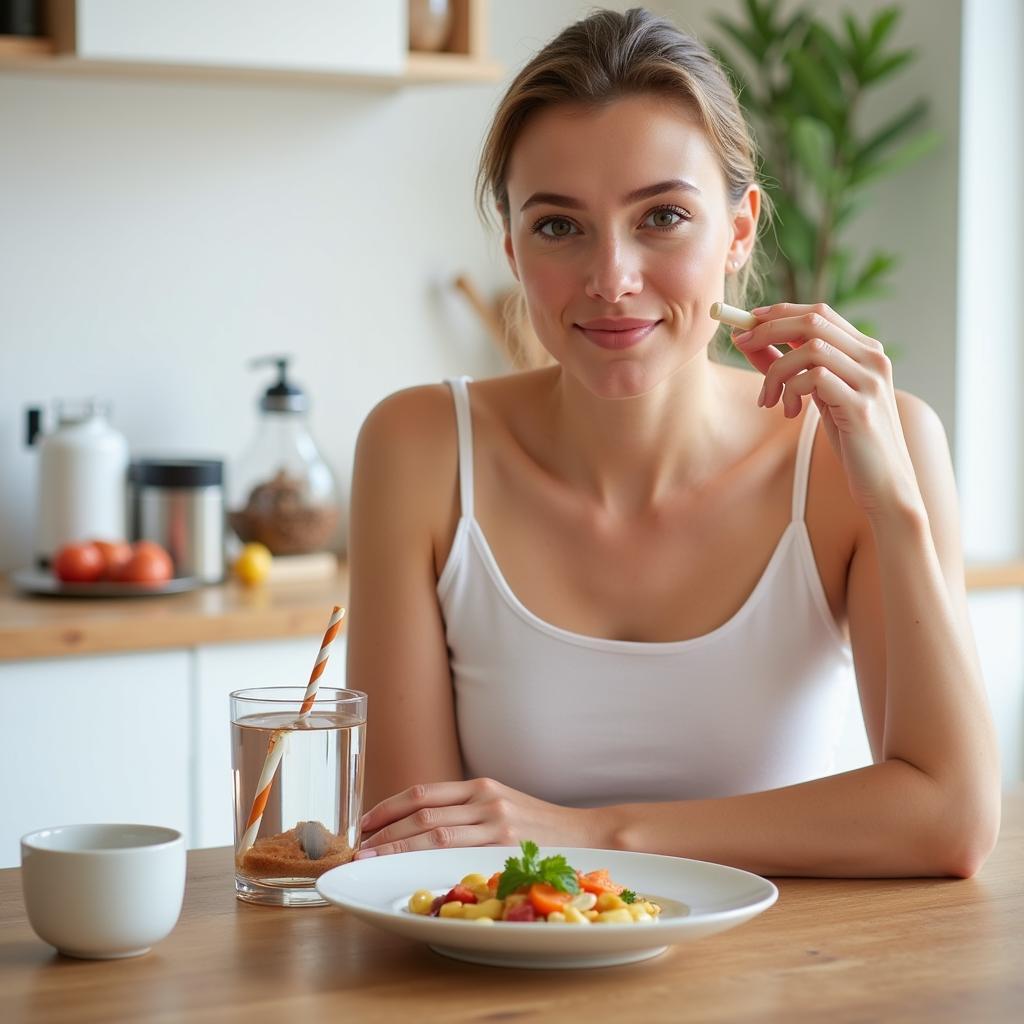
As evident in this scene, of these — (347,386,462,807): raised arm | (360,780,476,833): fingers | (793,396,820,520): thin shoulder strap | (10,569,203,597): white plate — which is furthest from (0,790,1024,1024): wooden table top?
(10,569,203,597): white plate

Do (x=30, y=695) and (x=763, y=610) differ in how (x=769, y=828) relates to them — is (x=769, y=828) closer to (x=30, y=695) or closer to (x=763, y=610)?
(x=763, y=610)

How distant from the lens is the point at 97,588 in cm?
244

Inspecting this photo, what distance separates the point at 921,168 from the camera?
293cm

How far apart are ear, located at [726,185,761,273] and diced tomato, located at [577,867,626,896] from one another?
2.52 feet

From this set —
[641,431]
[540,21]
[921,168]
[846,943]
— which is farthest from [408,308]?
[846,943]

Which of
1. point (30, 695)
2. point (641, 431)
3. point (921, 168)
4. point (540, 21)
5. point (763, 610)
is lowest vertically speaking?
point (30, 695)

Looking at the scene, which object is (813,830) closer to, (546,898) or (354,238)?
(546,898)

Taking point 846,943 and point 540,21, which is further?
point 540,21

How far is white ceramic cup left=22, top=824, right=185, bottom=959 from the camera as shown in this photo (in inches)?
36.9

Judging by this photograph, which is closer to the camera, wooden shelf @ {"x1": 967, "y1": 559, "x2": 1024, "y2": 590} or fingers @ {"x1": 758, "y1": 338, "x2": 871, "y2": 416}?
fingers @ {"x1": 758, "y1": 338, "x2": 871, "y2": 416}

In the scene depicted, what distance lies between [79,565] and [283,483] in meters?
0.45

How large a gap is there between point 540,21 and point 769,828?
2.31 m

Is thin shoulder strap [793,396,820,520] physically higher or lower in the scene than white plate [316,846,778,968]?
higher

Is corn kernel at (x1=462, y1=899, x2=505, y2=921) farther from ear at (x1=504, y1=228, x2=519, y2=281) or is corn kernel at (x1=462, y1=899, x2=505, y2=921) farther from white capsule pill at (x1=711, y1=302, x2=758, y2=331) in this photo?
ear at (x1=504, y1=228, x2=519, y2=281)
